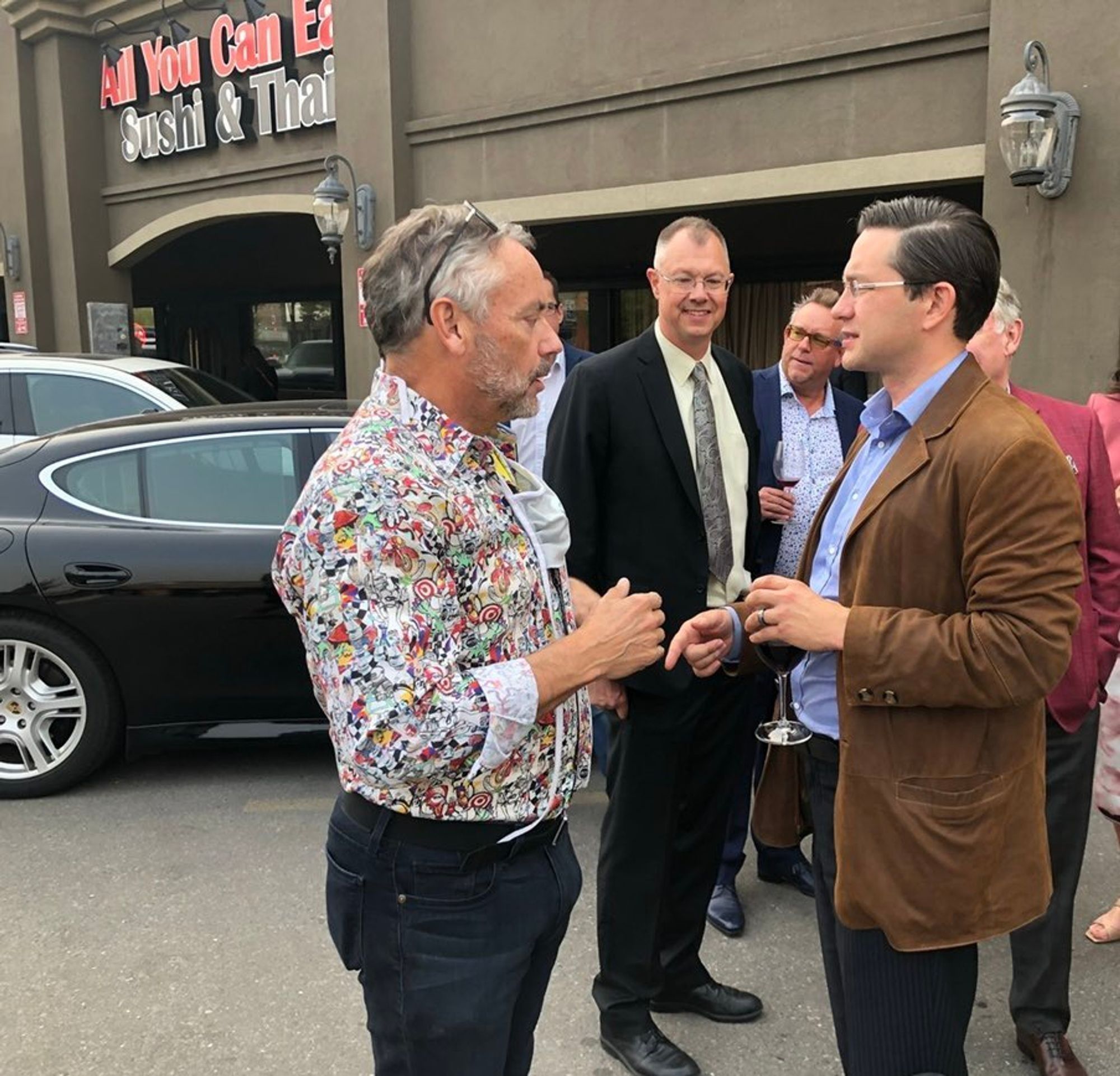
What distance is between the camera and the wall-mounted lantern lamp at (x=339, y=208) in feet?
33.8

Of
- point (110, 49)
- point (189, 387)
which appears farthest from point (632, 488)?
point (110, 49)

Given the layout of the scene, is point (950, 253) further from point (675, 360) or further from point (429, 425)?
point (675, 360)

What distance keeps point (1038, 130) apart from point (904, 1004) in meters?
5.86

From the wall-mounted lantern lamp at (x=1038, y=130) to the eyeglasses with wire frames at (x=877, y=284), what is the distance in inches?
206

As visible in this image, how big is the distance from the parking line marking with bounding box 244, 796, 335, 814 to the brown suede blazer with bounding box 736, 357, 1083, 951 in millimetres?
2828

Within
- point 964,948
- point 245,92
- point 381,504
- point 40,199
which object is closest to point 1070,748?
point 964,948

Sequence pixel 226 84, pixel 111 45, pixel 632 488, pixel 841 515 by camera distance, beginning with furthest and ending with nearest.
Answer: pixel 111 45
pixel 226 84
pixel 632 488
pixel 841 515

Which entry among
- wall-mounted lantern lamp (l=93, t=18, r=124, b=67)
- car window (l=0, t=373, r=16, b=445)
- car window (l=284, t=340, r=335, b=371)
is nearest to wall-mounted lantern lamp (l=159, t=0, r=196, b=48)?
wall-mounted lantern lamp (l=93, t=18, r=124, b=67)

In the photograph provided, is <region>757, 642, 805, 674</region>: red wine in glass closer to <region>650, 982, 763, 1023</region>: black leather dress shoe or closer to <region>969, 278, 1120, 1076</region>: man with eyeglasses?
<region>969, 278, 1120, 1076</region>: man with eyeglasses

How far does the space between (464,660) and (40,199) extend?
15167 mm

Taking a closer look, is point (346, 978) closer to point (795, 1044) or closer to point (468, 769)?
point (795, 1044)

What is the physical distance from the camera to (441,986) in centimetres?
163

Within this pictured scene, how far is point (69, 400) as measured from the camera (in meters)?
7.55

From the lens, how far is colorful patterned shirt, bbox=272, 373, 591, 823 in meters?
1.43
